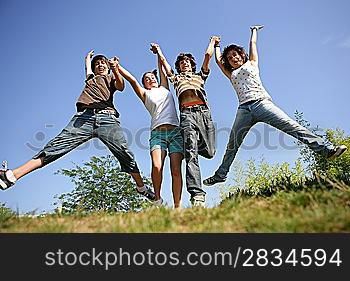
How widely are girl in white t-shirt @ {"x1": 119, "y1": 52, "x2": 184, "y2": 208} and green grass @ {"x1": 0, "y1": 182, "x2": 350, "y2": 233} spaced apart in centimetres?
187

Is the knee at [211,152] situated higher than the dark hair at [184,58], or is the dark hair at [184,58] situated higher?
the dark hair at [184,58]

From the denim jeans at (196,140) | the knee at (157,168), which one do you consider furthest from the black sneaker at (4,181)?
the denim jeans at (196,140)

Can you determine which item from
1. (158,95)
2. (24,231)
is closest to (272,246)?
(24,231)

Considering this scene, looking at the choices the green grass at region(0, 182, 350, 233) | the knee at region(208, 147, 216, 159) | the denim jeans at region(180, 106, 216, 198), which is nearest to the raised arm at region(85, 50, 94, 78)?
the denim jeans at region(180, 106, 216, 198)

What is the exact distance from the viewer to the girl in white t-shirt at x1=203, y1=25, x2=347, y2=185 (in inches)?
229

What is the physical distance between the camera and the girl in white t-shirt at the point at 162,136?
239 inches

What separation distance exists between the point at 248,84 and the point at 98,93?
99.0 inches

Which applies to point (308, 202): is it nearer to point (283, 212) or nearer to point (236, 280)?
point (283, 212)

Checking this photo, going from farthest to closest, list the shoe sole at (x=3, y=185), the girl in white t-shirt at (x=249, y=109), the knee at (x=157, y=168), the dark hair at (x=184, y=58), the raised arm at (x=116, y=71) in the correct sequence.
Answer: the dark hair at (x=184, y=58)
the raised arm at (x=116, y=71)
the knee at (x=157, y=168)
the girl in white t-shirt at (x=249, y=109)
the shoe sole at (x=3, y=185)

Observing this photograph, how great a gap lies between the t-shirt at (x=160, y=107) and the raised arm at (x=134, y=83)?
0.09 meters

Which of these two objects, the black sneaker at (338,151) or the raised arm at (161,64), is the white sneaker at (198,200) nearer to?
the black sneaker at (338,151)

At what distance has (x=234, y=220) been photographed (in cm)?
346

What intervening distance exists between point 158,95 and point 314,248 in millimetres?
4098

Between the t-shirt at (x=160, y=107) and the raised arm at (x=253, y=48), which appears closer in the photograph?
the t-shirt at (x=160, y=107)
